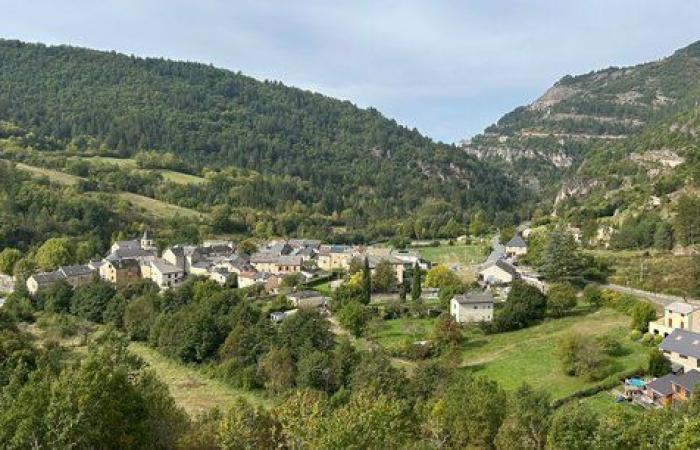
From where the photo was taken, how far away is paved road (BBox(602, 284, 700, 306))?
140 ft

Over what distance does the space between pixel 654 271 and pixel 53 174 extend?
80.8 metres

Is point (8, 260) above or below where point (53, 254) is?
below

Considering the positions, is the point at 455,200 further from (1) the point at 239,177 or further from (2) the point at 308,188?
(1) the point at 239,177

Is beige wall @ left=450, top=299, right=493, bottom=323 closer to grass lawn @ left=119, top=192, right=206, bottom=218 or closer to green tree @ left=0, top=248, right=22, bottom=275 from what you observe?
green tree @ left=0, top=248, right=22, bottom=275

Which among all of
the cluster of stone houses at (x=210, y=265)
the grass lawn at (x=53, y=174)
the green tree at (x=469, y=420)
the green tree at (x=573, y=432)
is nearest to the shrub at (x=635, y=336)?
the green tree at (x=469, y=420)

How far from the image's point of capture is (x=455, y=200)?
127188mm

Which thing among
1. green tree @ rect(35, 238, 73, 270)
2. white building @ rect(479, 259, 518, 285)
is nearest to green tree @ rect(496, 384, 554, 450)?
white building @ rect(479, 259, 518, 285)

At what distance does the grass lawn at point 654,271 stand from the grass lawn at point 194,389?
29.2m

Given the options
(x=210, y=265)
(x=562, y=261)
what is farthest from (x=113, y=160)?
(x=562, y=261)

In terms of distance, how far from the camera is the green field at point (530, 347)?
33.6 m

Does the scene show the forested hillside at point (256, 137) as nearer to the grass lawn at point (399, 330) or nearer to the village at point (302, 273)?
the village at point (302, 273)

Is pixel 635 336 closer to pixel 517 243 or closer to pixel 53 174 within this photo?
pixel 517 243

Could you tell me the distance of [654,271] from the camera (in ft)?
160

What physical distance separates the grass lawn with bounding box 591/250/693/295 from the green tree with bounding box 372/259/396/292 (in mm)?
17401
